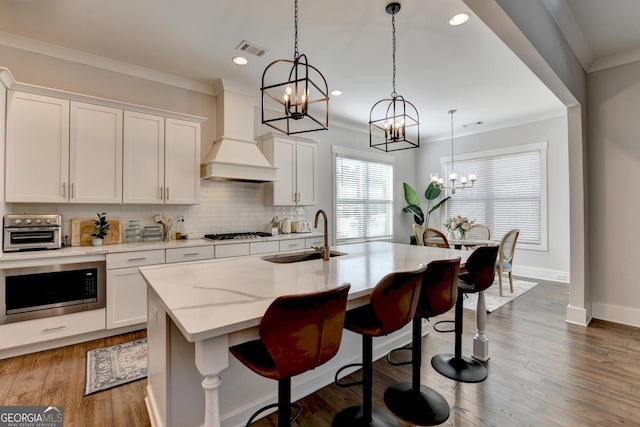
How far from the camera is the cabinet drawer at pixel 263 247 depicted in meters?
3.92

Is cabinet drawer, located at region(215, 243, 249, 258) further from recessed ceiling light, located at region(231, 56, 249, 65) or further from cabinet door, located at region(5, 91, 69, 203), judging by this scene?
recessed ceiling light, located at region(231, 56, 249, 65)

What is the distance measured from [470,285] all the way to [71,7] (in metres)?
4.05

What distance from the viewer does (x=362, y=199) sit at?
6.22m

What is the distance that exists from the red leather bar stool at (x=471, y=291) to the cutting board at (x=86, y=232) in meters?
3.56

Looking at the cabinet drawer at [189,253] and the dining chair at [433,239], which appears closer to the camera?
the cabinet drawer at [189,253]

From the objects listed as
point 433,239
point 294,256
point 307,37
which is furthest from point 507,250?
point 307,37

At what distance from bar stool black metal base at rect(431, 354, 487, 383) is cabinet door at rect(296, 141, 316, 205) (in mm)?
3006

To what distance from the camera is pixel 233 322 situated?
1.08 m

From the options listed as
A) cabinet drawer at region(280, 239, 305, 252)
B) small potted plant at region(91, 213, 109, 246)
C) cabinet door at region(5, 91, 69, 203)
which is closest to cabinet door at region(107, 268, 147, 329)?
small potted plant at region(91, 213, 109, 246)

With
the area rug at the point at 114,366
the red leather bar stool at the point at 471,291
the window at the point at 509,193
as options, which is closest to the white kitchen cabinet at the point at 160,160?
the area rug at the point at 114,366

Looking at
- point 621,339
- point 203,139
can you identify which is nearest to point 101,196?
point 203,139

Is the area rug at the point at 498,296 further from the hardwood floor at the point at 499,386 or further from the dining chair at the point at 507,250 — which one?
the hardwood floor at the point at 499,386

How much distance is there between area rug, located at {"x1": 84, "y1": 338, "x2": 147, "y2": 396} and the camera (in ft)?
7.43

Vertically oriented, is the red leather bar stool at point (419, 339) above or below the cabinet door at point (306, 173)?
below
